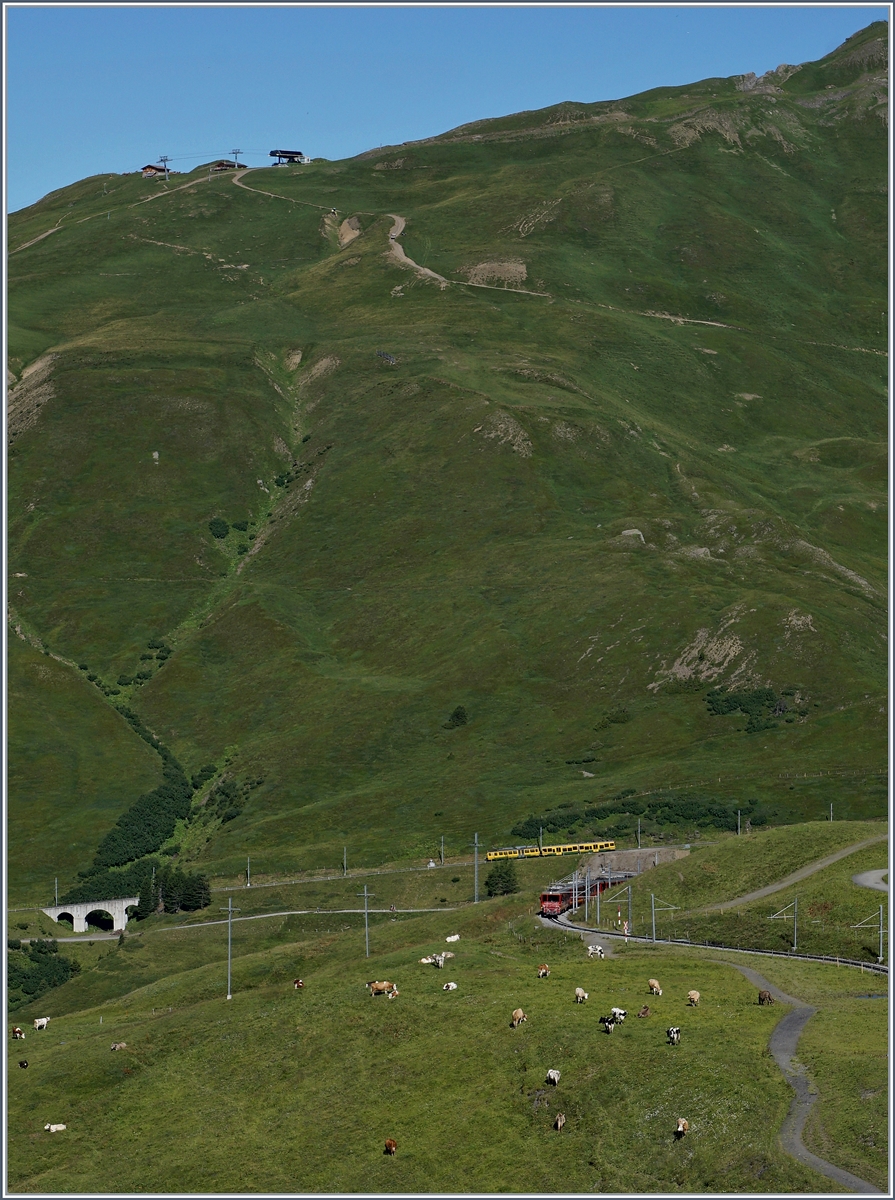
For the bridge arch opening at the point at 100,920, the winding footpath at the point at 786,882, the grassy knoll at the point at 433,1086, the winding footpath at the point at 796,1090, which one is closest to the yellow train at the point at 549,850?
the winding footpath at the point at 786,882

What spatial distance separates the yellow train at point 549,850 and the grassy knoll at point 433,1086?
46073 mm

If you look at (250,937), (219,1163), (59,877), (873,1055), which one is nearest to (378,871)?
(250,937)

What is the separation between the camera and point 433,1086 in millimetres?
72062

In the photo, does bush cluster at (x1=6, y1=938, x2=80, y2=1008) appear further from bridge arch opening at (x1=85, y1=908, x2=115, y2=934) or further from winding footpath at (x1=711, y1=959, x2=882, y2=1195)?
winding footpath at (x1=711, y1=959, x2=882, y2=1195)

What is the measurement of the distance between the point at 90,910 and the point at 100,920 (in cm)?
183

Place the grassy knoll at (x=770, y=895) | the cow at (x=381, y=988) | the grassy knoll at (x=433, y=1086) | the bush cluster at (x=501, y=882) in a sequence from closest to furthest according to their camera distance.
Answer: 1. the grassy knoll at (x=433, y=1086)
2. the cow at (x=381, y=988)
3. the grassy knoll at (x=770, y=895)
4. the bush cluster at (x=501, y=882)

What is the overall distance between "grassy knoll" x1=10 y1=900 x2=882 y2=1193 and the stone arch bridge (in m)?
68.7

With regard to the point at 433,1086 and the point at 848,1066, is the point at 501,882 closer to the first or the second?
the point at 433,1086

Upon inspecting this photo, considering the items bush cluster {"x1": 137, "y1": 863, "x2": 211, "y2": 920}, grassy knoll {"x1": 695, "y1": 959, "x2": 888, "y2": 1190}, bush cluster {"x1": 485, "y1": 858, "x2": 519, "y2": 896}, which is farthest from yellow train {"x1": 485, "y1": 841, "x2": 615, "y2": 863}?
grassy knoll {"x1": 695, "y1": 959, "x2": 888, "y2": 1190}

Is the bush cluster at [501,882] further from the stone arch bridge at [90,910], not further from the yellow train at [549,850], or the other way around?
the stone arch bridge at [90,910]

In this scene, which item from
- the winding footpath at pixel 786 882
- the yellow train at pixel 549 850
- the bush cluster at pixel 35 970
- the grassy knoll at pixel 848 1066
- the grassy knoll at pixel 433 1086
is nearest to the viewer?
the grassy knoll at pixel 848 1066

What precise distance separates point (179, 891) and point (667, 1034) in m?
108

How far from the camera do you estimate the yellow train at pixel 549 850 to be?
15288 centimetres

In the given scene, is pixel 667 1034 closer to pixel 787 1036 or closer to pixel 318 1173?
pixel 787 1036
